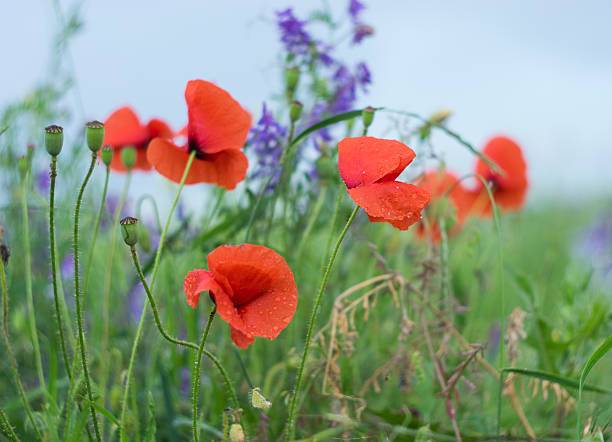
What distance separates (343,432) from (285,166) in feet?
1.27

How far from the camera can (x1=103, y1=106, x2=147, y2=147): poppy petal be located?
0.93 m

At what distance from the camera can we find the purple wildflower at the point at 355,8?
1047 mm

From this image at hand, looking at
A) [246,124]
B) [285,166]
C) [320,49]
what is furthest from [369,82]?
[246,124]

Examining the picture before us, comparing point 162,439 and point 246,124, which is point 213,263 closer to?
point 246,124

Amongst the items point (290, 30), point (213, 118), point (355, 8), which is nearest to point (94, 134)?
point (213, 118)

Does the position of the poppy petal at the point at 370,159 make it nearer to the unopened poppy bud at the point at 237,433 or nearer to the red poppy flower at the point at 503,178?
the unopened poppy bud at the point at 237,433

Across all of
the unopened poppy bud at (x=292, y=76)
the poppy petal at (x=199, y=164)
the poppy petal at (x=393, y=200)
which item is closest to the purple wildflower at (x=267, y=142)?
the unopened poppy bud at (x=292, y=76)

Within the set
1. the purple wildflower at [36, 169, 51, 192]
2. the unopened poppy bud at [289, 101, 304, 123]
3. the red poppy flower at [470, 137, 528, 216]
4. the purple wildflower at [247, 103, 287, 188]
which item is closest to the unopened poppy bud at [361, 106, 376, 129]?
the unopened poppy bud at [289, 101, 304, 123]

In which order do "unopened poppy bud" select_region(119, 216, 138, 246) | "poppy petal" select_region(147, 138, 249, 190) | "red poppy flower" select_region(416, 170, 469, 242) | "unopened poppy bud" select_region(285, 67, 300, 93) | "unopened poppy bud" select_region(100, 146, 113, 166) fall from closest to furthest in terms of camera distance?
1. "unopened poppy bud" select_region(119, 216, 138, 246)
2. "unopened poppy bud" select_region(100, 146, 113, 166)
3. "poppy petal" select_region(147, 138, 249, 190)
4. "unopened poppy bud" select_region(285, 67, 300, 93)
5. "red poppy flower" select_region(416, 170, 469, 242)

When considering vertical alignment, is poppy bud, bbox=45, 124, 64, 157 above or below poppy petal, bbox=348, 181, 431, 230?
above

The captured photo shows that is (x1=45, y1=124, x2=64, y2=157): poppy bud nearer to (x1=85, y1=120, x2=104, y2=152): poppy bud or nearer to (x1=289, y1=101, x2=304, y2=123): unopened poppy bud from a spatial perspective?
(x1=85, y1=120, x2=104, y2=152): poppy bud

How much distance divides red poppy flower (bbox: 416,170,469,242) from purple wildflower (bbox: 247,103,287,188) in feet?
0.75

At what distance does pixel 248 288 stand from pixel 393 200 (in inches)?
6.1

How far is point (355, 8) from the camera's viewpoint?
1048 mm
